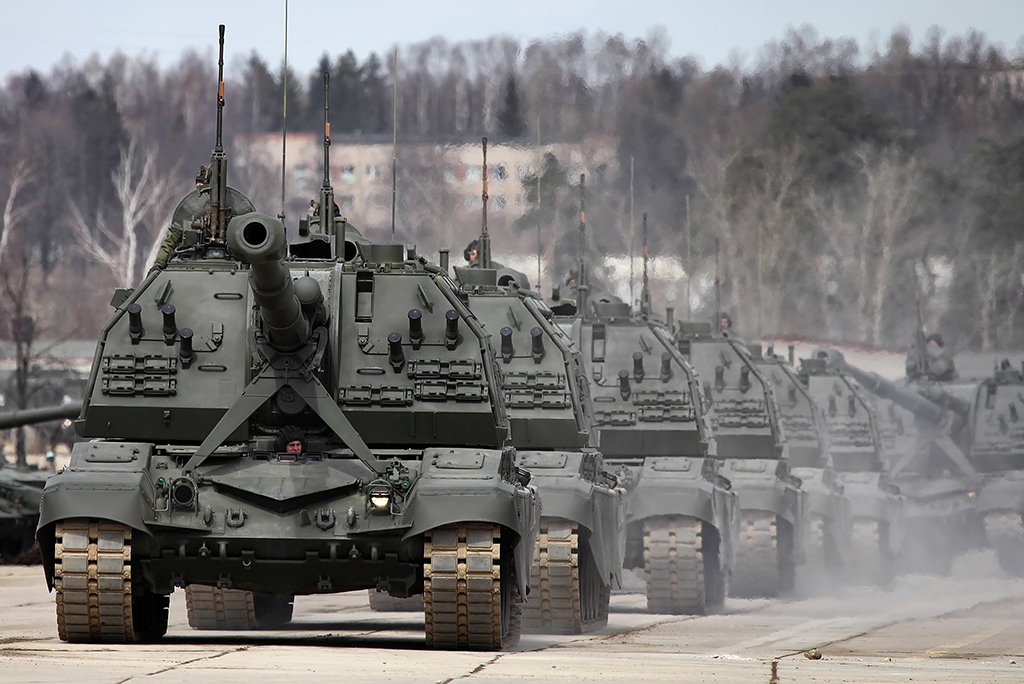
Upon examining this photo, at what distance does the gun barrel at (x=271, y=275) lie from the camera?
13.7 metres

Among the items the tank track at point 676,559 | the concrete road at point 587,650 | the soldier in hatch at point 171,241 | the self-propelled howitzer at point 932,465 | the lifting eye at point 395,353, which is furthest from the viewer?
the self-propelled howitzer at point 932,465

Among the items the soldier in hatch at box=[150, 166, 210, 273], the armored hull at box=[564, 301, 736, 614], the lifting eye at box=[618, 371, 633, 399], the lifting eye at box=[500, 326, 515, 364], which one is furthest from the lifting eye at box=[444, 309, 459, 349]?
the lifting eye at box=[618, 371, 633, 399]

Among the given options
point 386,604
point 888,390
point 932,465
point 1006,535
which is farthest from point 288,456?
point 888,390

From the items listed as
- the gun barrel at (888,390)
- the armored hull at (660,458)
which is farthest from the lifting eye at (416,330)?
the gun barrel at (888,390)

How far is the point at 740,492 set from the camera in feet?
96.4

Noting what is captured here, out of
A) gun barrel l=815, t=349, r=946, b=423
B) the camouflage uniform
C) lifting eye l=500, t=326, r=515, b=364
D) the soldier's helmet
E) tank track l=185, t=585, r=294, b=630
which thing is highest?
the soldier's helmet

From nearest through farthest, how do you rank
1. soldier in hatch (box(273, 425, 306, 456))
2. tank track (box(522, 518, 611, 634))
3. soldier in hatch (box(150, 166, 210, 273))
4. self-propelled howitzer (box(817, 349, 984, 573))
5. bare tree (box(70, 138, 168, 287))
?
soldier in hatch (box(273, 425, 306, 456)) → soldier in hatch (box(150, 166, 210, 273)) → tank track (box(522, 518, 611, 634)) → self-propelled howitzer (box(817, 349, 984, 573)) → bare tree (box(70, 138, 168, 287))

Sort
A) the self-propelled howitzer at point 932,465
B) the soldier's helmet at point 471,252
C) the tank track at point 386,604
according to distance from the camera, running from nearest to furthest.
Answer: the tank track at point 386,604 < the soldier's helmet at point 471,252 < the self-propelled howitzer at point 932,465

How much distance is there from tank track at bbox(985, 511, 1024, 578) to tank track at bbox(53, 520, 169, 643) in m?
25.9

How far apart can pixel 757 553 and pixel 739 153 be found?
29.4 metres

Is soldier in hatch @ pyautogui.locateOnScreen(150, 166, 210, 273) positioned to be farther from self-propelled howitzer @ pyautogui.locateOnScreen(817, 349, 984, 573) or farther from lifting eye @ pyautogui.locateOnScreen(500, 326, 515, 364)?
self-propelled howitzer @ pyautogui.locateOnScreen(817, 349, 984, 573)

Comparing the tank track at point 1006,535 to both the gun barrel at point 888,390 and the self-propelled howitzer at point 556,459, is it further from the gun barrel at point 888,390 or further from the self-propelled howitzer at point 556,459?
the self-propelled howitzer at point 556,459

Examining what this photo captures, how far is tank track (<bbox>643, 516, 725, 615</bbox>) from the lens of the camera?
80.8 ft

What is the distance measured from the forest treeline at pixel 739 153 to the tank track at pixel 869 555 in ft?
35.4
